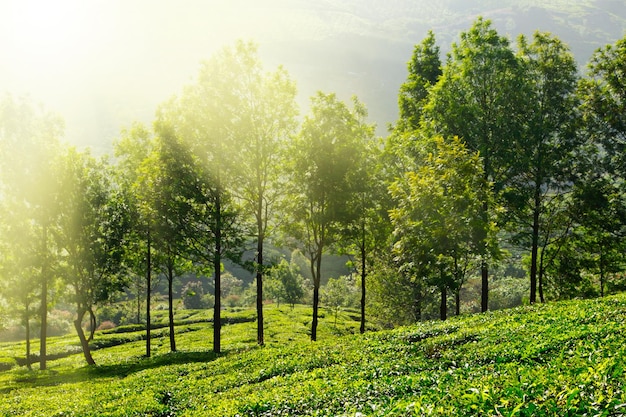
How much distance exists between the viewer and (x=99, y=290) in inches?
1614

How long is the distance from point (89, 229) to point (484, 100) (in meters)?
35.3

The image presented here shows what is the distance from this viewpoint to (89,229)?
130 feet

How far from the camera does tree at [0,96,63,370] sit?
3538 centimetres

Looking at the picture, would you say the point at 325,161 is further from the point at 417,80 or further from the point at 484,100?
the point at 417,80

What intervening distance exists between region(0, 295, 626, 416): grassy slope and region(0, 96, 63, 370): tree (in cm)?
1395

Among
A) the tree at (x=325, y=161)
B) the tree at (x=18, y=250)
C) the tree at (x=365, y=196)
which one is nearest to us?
the tree at (x=325, y=161)

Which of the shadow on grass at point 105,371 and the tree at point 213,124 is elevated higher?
the tree at point 213,124

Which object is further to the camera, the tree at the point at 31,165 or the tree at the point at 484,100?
the tree at the point at 31,165

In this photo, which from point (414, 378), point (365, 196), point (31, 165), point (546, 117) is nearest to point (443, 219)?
point (365, 196)

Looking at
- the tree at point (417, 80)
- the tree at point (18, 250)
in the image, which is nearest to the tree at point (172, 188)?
the tree at point (18, 250)

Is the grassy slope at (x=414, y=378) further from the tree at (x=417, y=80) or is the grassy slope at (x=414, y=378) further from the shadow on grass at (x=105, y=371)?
the tree at (x=417, y=80)

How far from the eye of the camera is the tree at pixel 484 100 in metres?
34.5

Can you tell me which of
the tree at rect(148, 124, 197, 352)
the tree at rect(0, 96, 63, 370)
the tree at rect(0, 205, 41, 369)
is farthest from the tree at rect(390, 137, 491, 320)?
the tree at rect(0, 205, 41, 369)

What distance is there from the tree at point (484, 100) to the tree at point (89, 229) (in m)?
29.0
